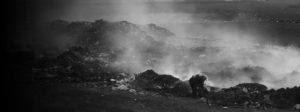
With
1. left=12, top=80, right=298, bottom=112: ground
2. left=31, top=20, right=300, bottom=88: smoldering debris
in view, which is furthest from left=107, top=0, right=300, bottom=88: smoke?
left=12, top=80, right=298, bottom=112: ground

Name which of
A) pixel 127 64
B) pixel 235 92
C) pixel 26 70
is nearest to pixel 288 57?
pixel 235 92

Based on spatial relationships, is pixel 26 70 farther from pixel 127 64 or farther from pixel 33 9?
pixel 33 9

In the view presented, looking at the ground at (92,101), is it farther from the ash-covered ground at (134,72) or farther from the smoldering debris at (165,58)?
the smoldering debris at (165,58)

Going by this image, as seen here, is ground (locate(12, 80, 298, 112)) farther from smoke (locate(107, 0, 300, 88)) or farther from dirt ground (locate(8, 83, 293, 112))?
smoke (locate(107, 0, 300, 88))

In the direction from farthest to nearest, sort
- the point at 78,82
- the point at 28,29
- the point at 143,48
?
1. the point at 28,29
2. the point at 143,48
3. the point at 78,82

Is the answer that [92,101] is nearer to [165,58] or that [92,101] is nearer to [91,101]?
[91,101]

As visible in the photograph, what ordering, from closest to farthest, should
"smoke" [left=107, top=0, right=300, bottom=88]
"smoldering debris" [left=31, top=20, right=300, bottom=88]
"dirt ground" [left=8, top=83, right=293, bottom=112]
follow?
1. "dirt ground" [left=8, top=83, right=293, bottom=112]
2. "smoke" [left=107, top=0, right=300, bottom=88]
3. "smoldering debris" [left=31, top=20, right=300, bottom=88]

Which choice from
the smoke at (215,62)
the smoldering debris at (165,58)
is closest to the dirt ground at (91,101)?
the smoldering debris at (165,58)

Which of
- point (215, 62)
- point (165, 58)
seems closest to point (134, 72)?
point (165, 58)
